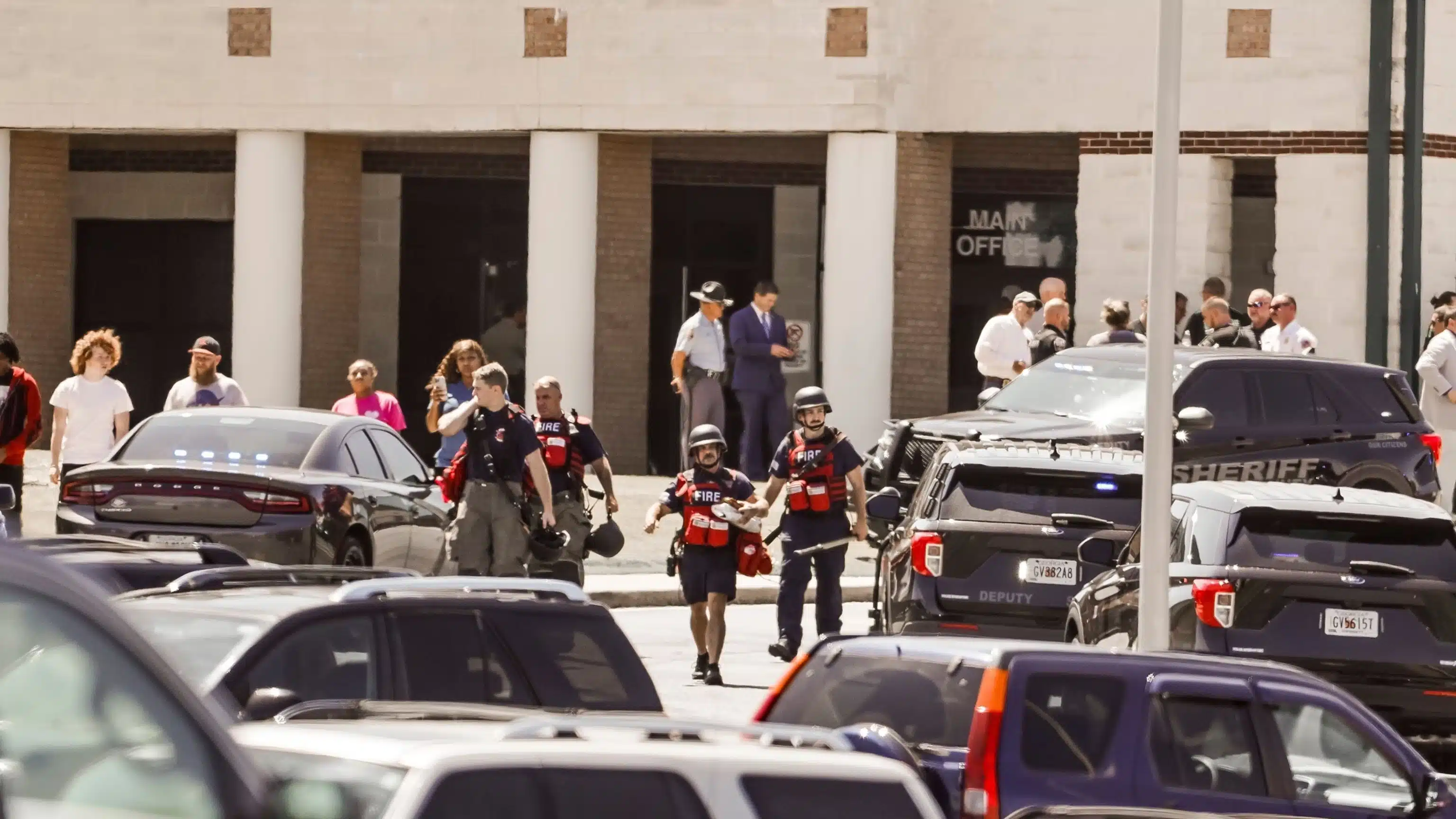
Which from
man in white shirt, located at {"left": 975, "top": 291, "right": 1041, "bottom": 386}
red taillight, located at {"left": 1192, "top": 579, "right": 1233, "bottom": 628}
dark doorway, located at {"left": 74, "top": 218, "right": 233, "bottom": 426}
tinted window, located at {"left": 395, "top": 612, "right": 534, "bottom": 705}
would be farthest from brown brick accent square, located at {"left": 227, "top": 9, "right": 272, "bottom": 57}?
tinted window, located at {"left": 395, "top": 612, "right": 534, "bottom": 705}

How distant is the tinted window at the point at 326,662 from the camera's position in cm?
789

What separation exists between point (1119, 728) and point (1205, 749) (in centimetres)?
32

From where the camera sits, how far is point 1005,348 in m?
23.8

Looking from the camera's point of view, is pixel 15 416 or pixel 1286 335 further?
pixel 1286 335

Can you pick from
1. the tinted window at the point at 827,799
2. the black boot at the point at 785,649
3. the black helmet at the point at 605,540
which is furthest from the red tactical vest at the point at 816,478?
the tinted window at the point at 827,799

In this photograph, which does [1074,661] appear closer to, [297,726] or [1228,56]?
[297,726]

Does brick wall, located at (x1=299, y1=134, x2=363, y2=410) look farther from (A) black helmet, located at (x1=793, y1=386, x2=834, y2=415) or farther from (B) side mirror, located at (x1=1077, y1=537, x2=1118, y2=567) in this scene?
(B) side mirror, located at (x1=1077, y1=537, x2=1118, y2=567)

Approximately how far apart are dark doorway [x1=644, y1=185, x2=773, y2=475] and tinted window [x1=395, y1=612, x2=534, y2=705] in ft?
73.9

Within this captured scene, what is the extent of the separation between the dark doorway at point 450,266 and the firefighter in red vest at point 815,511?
49.2ft

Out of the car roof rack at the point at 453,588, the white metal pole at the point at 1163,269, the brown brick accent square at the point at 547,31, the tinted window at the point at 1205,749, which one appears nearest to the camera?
the car roof rack at the point at 453,588

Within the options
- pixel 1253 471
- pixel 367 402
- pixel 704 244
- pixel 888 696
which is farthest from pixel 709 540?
pixel 704 244

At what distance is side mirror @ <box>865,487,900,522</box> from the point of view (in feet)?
52.4

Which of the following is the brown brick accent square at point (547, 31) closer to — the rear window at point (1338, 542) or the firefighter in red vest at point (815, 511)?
the firefighter in red vest at point (815, 511)

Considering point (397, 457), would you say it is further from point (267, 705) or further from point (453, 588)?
point (267, 705)
